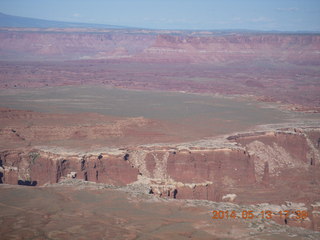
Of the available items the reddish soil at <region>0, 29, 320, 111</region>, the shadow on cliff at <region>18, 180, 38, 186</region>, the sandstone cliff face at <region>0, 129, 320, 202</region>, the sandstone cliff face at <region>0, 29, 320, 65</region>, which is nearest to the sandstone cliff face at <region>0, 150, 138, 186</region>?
the sandstone cliff face at <region>0, 129, 320, 202</region>

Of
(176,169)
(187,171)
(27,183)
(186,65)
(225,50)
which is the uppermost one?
(225,50)

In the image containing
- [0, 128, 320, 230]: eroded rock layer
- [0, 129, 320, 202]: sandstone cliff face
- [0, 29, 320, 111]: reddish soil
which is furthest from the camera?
[0, 29, 320, 111]: reddish soil

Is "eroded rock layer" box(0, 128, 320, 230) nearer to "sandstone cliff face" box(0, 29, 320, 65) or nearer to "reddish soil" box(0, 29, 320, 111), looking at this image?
"reddish soil" box(0, 29, 320, 111)

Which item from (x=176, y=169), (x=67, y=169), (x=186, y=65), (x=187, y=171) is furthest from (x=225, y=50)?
(x=67, y=169)

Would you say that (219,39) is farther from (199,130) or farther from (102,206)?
(102,206)

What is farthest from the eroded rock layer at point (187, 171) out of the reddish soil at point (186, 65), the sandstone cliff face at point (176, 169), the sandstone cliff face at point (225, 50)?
the sandstone cliff face at point (225, 50)

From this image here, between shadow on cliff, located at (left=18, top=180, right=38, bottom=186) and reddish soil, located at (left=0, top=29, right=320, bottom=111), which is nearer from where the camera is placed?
shadow on cliff, located at (left=18, top=180, right=38, bottom=186)

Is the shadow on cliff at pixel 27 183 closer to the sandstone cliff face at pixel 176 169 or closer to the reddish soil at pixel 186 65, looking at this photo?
the sandstone cliff face at pixel 176 169

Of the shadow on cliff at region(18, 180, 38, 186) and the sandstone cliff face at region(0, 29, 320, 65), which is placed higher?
the sandstone cliff face at region(0, 29, 320, 65)

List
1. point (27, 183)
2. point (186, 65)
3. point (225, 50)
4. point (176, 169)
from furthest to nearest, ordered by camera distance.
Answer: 1. point (225, 50)
2. point (186, 65)
3. point (176, 169)
4. point (27, 183)

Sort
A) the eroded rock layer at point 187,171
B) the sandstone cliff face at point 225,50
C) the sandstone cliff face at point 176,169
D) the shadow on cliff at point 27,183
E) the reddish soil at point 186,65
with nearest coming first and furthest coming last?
the eroded rock layer at point 187,171, the sandstone cliff face at point 176,169, the shadow on cliff at point 27,183, the reddish soil at point 186,65, the sandstone cliff face at point 225,50

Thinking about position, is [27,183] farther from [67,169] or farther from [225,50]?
[225,50]

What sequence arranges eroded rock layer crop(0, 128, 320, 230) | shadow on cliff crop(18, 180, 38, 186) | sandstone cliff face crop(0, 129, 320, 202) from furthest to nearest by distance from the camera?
1. shadow on cliff crop(18, 180, 38, 186)
2. sandstone cliff face crop(0, 129, 320, 202)
3. eroded rock layer crop(0, 128, 320, 230)
